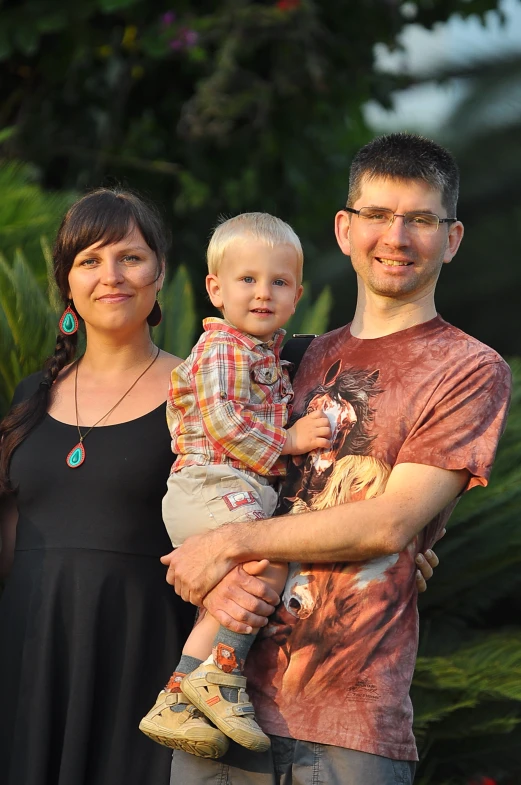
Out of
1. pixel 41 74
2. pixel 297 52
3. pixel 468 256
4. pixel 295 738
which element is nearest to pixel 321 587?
pixel 295 738

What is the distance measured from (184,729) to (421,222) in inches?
53.3

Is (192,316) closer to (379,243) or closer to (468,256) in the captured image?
(379,243)

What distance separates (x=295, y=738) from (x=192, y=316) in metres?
2.45

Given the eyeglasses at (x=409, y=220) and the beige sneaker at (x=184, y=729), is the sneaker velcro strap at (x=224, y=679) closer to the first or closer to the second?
the beige sneaker at (x=184, y=729)

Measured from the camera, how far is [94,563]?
3.50 metres

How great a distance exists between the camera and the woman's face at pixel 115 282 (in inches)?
142

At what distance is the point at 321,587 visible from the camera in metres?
2.95

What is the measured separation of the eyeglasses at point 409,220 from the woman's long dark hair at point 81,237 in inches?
35.8

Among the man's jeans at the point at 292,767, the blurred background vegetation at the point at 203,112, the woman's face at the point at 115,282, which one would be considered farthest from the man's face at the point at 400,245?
the blurred background vegetation at the point at 203,112

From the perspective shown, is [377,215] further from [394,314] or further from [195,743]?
[195,743]

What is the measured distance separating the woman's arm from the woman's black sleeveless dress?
0.26 meters

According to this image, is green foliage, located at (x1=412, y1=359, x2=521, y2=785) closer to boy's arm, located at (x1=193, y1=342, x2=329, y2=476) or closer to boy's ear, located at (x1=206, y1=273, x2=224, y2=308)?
boy's arm, located at (x1=193, y1=342, x2=329, y2=476)

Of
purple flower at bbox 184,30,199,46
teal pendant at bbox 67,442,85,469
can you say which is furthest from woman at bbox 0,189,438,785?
purple flower at bbox 184,30,199,46

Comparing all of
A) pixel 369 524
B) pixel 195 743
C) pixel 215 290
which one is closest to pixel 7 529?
pixel 215 290
